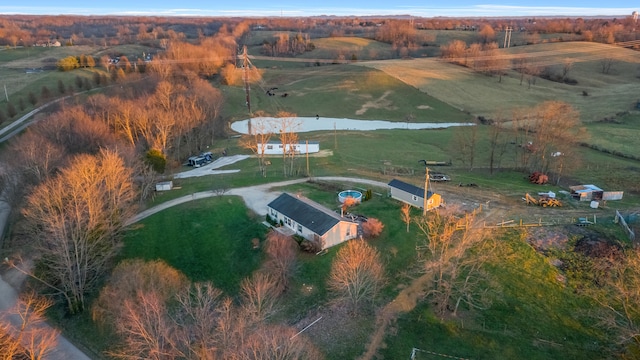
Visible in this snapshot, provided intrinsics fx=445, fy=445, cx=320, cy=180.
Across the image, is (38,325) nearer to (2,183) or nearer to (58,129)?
(2,183)

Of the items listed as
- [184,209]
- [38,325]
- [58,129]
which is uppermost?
[58,129]

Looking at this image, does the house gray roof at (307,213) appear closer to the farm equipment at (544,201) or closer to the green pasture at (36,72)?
the farm equipment at (544,201)

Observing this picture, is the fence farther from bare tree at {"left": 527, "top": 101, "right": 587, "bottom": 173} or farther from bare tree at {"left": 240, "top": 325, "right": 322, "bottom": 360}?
bare tree at {"left": 240, "top": 325, "right": 322, "bottom": 360}

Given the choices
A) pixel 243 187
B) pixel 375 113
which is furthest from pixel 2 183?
pixel 375 113

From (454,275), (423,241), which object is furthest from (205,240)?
(454,275)

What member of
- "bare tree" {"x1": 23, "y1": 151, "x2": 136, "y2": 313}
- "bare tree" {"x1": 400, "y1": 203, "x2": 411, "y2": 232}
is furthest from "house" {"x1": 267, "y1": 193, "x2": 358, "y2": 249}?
"bare tree" {"x1": 23, "y1": 151, "x2": 136, "y2": 313}

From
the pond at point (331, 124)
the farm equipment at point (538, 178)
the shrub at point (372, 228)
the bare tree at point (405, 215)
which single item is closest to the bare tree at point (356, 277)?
the shrub at point (372, 228)
